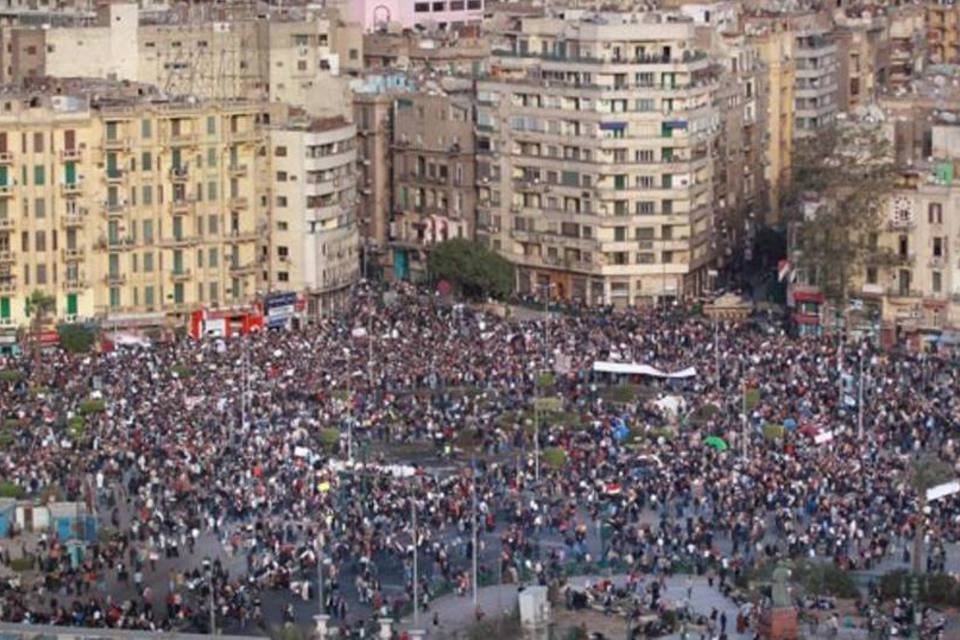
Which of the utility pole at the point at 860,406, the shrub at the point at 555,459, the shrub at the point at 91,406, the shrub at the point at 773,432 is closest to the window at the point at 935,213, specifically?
the utility pole at the point at 860,406

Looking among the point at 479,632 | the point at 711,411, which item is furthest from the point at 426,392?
the point at 479,632

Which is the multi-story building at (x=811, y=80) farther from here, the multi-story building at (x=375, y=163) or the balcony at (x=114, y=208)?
the balcony at (x=114, y=208)

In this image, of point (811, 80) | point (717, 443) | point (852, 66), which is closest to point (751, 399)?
point (717, 443)

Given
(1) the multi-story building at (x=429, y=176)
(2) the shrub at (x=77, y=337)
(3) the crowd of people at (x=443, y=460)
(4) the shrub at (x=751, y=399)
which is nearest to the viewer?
(3) the crowd of people at (x=443, y=460)

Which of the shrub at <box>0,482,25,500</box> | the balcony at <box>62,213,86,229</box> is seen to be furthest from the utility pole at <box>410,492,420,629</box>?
the balcony at <box>62,213,86,229</box>

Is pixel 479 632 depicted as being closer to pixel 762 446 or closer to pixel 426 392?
pixel 762 446
